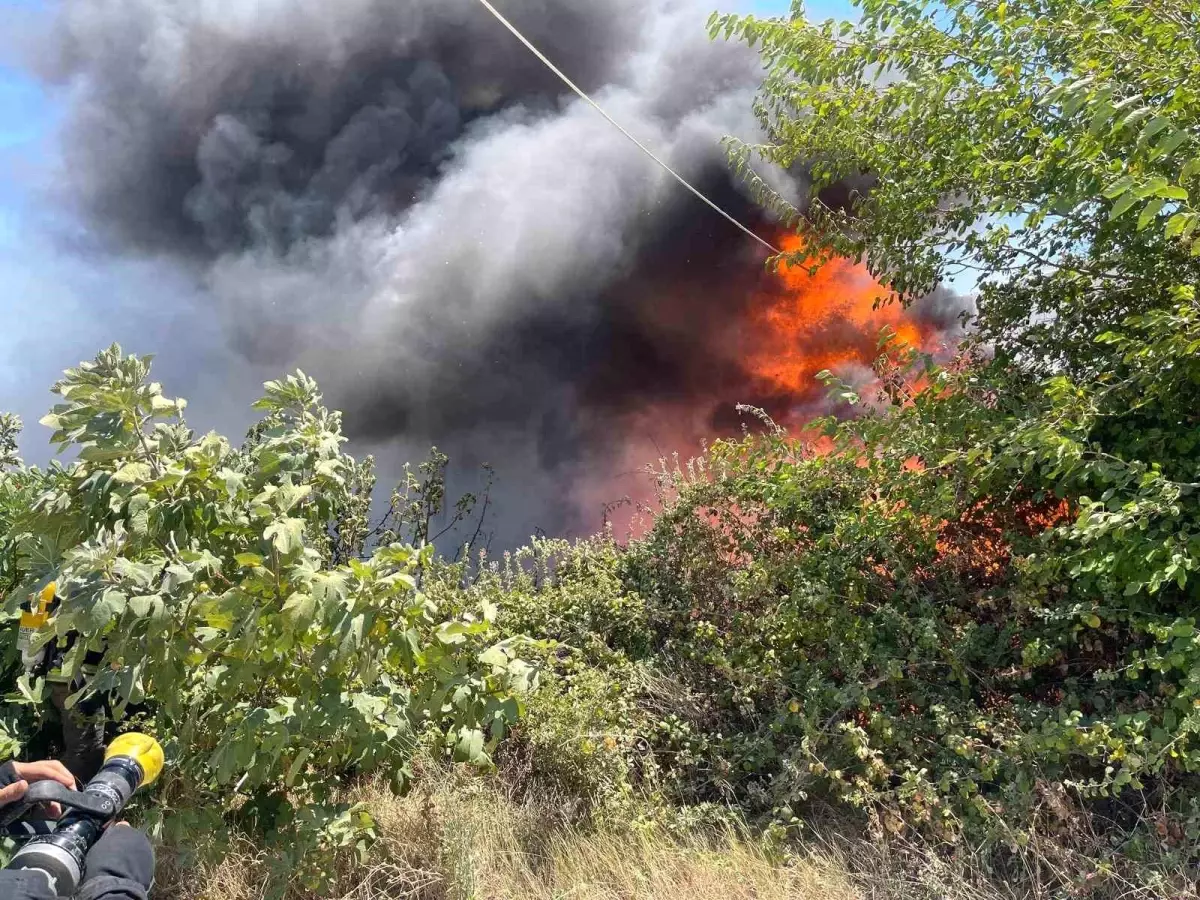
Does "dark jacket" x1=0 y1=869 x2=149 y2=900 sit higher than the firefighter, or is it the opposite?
the firefighter

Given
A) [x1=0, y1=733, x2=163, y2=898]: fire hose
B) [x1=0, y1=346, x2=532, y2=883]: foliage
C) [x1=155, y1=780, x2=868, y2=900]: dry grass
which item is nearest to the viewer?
[x1=0, y1=733, x2=163, y2=898]: fire hose

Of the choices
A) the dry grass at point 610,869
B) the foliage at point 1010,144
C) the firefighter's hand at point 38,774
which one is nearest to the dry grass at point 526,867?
the dry grass at point 610,869

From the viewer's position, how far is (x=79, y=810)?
1792 millimetres

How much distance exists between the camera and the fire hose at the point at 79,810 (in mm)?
1676

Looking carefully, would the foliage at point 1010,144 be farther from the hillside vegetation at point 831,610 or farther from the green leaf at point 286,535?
the green leaf at point 286,535

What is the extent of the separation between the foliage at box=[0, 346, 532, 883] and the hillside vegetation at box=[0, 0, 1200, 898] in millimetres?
16

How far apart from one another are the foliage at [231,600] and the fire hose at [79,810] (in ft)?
1.40

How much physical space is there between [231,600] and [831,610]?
2.83m

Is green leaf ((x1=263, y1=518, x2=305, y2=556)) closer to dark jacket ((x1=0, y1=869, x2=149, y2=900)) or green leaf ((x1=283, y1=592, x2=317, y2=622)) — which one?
green leaf ((x1=283, y1=592, x2=317, y2=622))

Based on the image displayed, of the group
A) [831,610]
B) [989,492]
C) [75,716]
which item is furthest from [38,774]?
[989,492]

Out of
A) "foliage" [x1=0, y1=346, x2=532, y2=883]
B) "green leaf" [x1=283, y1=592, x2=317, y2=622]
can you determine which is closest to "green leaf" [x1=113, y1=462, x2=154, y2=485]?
"foliage" [x1=0, y1=346, x2=532, y2=883]

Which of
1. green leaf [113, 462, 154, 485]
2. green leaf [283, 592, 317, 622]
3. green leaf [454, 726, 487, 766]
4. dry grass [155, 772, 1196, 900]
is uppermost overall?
green leaf [113, 462, 154, 485]

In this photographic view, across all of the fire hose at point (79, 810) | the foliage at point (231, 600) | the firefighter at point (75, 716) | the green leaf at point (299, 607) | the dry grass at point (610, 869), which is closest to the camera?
the fire hose at point (79, 810)

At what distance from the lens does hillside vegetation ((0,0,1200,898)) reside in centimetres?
258
